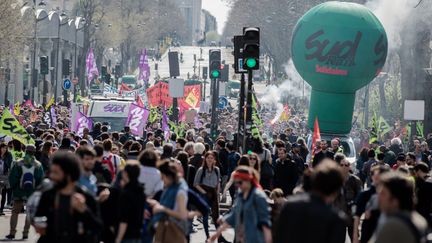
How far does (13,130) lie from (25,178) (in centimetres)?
544

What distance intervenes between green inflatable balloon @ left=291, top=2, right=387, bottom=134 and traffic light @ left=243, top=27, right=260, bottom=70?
9.05 m

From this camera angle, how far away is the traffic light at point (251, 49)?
22109 millimetres

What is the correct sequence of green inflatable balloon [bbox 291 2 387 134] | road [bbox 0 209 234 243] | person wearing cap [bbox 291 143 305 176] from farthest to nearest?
1. green inflatable balloon [bbox 291 2 387 134]
2. person wearing cap [bbox 291 143 305 176]
3. road [bbox 0 209 234 243]

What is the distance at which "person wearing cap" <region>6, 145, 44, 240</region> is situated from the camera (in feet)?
61.0

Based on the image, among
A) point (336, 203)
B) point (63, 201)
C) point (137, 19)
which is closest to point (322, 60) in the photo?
point (336, 203)

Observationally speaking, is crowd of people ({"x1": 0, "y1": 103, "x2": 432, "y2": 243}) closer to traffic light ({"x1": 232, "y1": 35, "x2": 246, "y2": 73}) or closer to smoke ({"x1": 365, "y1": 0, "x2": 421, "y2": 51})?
traffic light ({"x1": 232, "y1": 35, "x2": 246, "y2": 73})

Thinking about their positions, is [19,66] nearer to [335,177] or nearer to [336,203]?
[336,203]

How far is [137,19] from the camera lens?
485 ft

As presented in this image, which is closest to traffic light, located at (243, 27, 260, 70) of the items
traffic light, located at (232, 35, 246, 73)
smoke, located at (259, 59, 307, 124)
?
traffic light, located at (232, 35, 246, 73)

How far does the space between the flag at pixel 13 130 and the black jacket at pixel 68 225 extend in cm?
1309

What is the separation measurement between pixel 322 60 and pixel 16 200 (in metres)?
14.0

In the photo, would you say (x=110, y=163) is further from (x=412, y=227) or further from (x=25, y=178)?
(x=412, y=227)

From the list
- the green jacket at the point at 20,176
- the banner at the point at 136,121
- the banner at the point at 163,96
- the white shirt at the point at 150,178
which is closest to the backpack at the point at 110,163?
the green jacket at the point at 20,176

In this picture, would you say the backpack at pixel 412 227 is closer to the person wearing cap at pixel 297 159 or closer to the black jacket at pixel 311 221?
the black jacket at pixel 311 221
